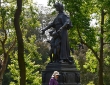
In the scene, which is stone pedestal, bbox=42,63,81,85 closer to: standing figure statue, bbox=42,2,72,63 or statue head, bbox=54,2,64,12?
standing figure statue, bbox=42,2,72,63

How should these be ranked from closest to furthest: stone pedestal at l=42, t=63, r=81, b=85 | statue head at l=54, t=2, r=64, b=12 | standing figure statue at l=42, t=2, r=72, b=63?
stone pedestal at l=42, t=63, r=81, b=85
standing figure statue at l=42, t=2, r=72, b=63
statue head at l=54, t=2, r=64, b=12

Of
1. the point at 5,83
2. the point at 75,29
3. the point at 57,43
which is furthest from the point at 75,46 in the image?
the point at 5,83

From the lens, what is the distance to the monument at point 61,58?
42.6 ft

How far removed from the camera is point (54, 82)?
36.1 ft

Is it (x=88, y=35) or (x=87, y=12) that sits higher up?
(x=87, y=12)

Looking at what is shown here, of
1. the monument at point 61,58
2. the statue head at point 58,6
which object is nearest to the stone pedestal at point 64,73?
the monument at point 61,58

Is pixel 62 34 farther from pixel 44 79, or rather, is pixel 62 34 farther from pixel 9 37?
pixel 9 37

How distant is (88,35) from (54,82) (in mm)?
12209

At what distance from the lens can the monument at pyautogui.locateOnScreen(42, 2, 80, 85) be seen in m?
13.0

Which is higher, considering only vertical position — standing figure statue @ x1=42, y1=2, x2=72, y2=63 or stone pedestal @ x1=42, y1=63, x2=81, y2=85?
standing figure statue @ x1=42, y1=2, x2=72, y2=63

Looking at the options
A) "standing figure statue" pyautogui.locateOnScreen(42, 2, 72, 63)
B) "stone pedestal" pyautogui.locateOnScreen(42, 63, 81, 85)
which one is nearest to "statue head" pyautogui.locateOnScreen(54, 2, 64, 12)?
"standing figure statue" pyautogui.locateOnScreen(42, 2, 72, 63)

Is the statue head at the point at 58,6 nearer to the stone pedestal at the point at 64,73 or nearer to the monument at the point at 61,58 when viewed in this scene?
the monument at the point at 61,58

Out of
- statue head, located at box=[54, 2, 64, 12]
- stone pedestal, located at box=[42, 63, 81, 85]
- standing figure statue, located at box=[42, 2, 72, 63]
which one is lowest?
stone pedestal, located at box=[42, 63, 81, 85]

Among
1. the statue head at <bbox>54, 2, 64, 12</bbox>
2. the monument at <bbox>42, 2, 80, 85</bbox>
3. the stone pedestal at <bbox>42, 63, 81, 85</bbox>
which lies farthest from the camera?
the statue head at <bbox>54, 2, 64, 12</bbox>
